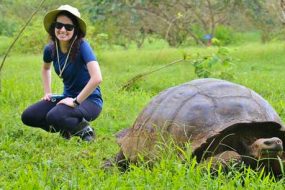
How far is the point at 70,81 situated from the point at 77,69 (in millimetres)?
126

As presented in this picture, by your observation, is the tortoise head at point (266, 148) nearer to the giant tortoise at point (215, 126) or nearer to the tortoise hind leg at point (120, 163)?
the giant tortoise at point (215, 126)

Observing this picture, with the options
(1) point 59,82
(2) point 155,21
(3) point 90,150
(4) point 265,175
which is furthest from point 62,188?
(2) point 155,21

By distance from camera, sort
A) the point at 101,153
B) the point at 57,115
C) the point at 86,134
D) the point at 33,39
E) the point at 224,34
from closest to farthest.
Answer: the point at 101,153
the point at 57,115
the point at 86,134
the point at 33,39
the point at 224,34

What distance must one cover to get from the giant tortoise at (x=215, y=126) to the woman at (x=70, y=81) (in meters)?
1.11

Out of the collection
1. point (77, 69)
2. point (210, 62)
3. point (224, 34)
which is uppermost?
point (77, 69)

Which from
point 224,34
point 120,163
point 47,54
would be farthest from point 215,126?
point 224,34

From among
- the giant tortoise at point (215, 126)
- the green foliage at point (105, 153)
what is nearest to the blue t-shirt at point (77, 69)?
the green foliage at point (105, 153)

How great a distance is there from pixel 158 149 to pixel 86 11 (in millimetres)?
9342

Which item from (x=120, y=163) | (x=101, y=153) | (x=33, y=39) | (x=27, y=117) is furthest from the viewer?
(x=33, y=39)

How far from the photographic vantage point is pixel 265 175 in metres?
3.20

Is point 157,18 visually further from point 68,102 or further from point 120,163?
point 120,163

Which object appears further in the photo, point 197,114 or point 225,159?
Answer: point 197,114

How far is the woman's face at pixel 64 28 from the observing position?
446 centimetres

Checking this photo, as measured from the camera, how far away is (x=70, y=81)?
15.5ft
